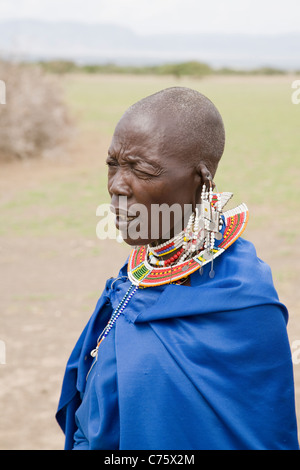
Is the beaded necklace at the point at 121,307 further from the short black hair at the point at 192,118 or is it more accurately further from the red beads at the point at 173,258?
the short black hair at the point at 192,118

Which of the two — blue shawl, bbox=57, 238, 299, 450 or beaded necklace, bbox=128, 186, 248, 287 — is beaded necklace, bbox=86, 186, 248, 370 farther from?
blue shawl, bbox=57, 238, 299, 450

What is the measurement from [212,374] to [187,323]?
0.16m

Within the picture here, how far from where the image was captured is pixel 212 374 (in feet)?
5.40

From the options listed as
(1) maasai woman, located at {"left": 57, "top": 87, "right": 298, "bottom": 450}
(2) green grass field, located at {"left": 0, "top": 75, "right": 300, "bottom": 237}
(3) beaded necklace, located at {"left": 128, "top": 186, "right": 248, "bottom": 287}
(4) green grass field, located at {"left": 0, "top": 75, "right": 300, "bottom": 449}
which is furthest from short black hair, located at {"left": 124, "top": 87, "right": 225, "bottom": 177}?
(2) green grass field, located at {"left": 0, "top": 75, "right": 300, "bottom": 237}

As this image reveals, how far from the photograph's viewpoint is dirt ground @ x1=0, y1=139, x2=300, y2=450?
3.84m

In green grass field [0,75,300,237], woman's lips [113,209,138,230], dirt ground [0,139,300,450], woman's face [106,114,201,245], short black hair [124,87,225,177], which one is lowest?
dirt ground [0,139,300,450]

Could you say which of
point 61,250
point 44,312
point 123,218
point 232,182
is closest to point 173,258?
point 123,218

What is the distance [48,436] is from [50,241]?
13.8ft

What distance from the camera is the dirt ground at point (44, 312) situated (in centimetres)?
384

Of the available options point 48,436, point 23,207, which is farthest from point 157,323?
point 23,207

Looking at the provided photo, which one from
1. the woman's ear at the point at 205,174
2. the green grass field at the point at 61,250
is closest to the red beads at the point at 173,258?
the woman's ear at the point at 205,174
